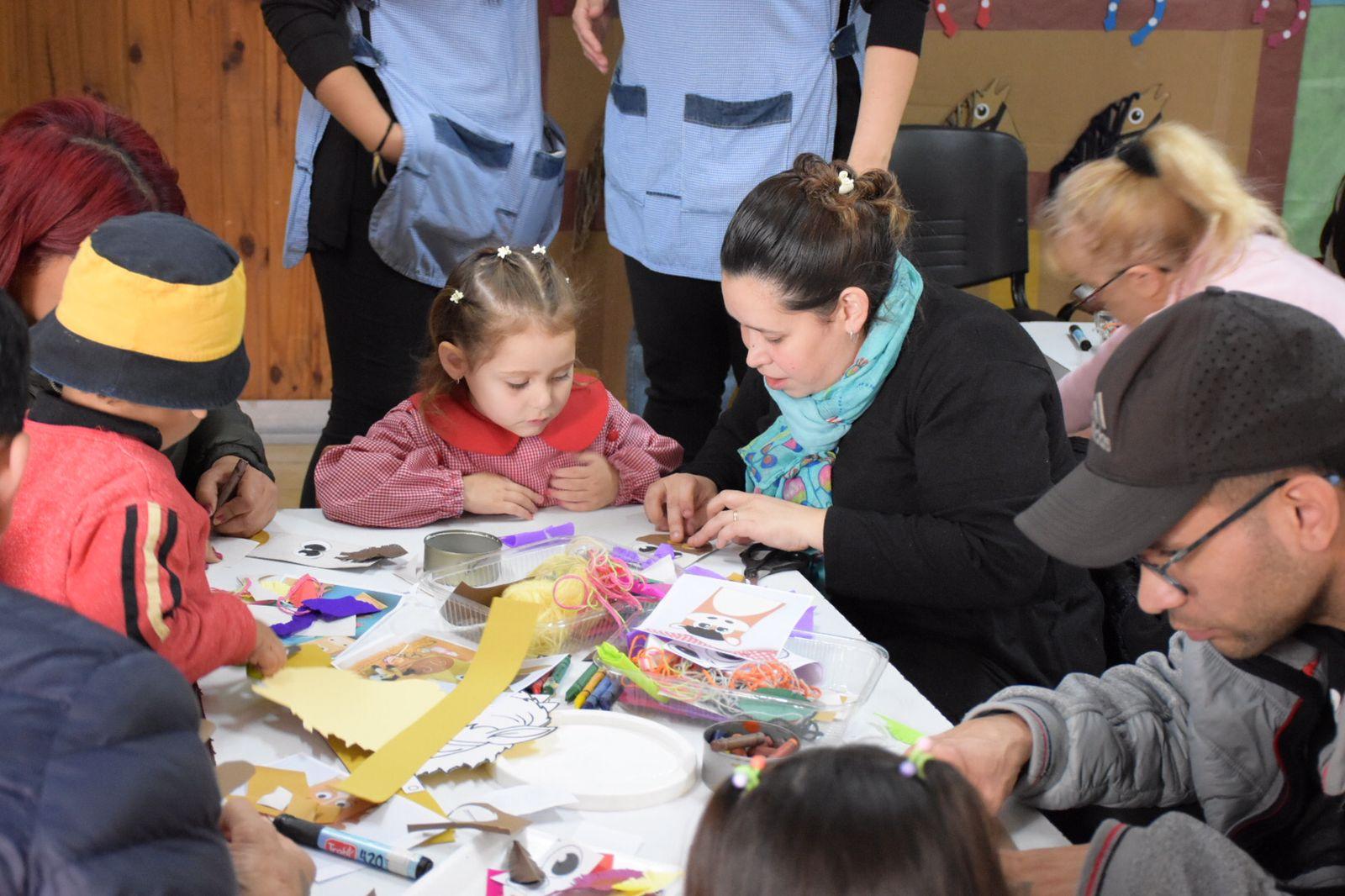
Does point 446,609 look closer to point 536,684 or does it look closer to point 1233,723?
point 536,684

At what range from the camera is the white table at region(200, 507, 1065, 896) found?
1144mm

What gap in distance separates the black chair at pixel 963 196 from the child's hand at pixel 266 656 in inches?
108

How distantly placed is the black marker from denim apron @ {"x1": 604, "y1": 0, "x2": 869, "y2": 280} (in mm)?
920

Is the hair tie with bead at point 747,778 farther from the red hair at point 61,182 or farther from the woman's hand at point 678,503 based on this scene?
the red hair at point 61,182

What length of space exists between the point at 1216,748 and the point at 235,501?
140 cm

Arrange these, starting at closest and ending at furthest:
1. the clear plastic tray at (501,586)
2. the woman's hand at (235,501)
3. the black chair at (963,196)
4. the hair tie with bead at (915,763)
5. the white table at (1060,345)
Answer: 1. the hair tie with bead at (915,763)
2. the clear plastic tray at (501,586)
3. the woman's hand at (235,501)
4. the white table at (1060,345)
5. the black chair at (963,196)

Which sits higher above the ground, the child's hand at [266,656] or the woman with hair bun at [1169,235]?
the woman with hair bun at [1169,235]

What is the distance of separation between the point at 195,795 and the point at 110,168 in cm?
122

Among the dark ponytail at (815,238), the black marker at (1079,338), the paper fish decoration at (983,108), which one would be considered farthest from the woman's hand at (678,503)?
the paper fish decoration at (983,108)

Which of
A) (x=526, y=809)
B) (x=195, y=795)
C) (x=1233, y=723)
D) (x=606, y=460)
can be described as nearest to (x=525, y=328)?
(x=606, y=460)

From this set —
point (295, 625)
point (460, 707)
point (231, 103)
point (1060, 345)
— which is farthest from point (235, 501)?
point (231, 103)

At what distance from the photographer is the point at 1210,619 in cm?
119

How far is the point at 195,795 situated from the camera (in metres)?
0.80

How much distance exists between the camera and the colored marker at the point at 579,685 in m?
1.42
